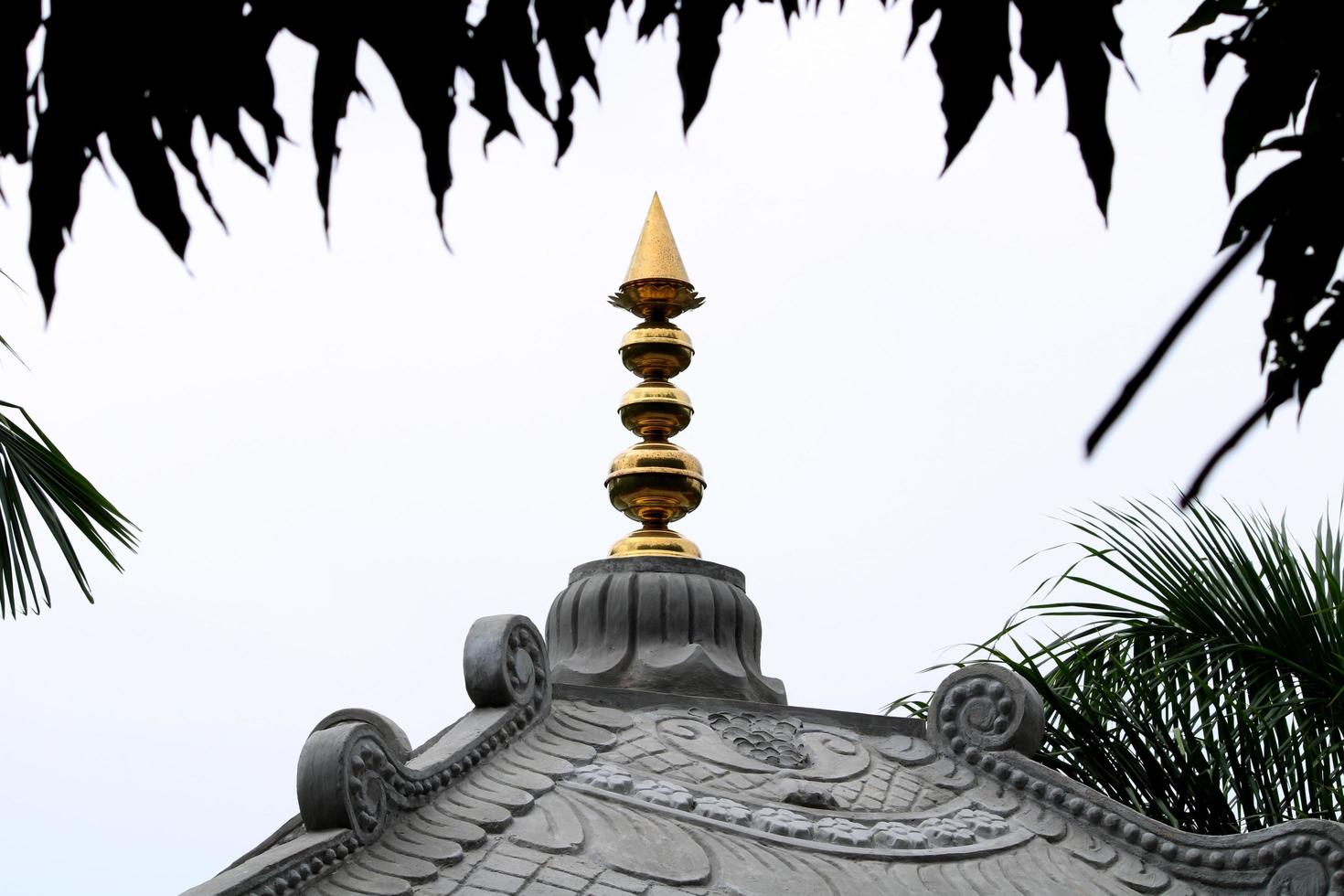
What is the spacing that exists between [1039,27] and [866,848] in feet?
15.2

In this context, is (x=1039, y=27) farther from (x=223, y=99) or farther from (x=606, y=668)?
(x=606, y=668)

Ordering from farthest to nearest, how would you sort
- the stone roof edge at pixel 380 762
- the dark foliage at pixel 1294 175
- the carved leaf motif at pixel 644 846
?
1. the carved leaf motif at pixel 644 846
2. the stone roof edge at pixel 380 762
3. the dark foliage at pixel 1294 175

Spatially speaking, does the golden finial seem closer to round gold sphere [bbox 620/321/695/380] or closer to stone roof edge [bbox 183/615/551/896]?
round gold sphere [bbox 620/321/695/380]

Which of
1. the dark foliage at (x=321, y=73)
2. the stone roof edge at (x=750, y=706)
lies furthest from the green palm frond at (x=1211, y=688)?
the dark foliage at (x=321, y=73)

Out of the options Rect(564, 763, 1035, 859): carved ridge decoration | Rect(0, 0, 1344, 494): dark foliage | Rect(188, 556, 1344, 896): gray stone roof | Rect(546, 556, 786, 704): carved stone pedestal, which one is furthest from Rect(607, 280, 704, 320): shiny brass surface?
Rect(0, 0, 1344, 494): dark foliage

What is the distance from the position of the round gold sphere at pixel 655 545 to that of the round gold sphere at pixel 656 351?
777 mm

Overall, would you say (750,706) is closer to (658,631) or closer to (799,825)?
(658,631)

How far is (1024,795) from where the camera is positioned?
6.77 m

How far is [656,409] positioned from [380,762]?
2.83m

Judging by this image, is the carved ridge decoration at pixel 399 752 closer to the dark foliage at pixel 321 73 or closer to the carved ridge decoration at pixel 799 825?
the carved ridge decoration at pixel 799 825

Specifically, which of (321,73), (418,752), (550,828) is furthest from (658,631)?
(321,73)

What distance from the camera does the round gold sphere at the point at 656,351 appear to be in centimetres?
829

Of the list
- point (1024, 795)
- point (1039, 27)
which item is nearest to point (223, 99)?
point (1039, 27)

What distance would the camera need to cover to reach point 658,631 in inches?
294
